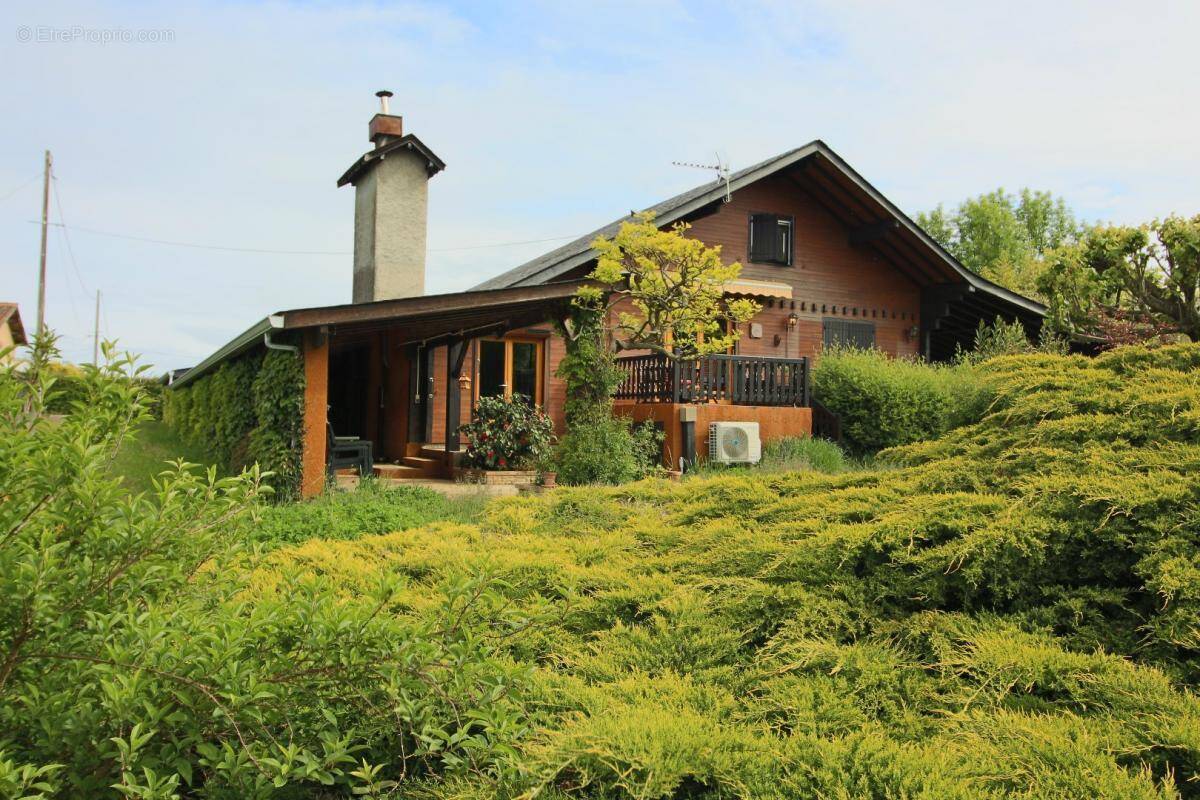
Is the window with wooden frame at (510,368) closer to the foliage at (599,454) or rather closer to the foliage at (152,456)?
the foliage at (599,454)

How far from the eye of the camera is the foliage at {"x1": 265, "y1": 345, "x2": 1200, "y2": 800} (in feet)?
7.22

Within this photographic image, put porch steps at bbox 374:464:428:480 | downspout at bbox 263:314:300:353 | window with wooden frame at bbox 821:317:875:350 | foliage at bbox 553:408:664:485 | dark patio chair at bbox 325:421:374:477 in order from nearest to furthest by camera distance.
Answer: downspout at bbox 263:314:300:353 < dark patio chair at bbox 325:421:374:477 < foliage at bbox 553:408:664:485 < porch steps at bbox 374:464:428:480 < window with wooden frame at bbox 821:317:875:350

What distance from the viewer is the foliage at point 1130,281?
13.5m

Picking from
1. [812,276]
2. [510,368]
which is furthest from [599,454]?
[812,276]

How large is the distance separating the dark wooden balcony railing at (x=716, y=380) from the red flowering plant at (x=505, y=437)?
2.12 metres

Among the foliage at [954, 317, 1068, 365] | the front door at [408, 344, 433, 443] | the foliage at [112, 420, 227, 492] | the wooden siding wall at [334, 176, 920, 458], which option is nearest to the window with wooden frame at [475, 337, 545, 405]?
the wooden siding wall at [334, 176, 920, 458]

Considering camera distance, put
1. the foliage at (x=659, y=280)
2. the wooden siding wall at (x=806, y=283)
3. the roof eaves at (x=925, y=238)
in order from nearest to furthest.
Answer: the foliage at (x=659, y=280), the roof eaves at (x=925, y=238), the wooden siding wall at (x=806, y=283)

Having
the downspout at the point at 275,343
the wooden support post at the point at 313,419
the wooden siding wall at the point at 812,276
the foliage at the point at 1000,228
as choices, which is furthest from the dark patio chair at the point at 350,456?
the foliage at the point at 1000,228

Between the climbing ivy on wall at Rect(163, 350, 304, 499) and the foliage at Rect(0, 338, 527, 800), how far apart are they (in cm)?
660

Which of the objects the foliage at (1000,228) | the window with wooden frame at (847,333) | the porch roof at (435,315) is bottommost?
the porch roof at (435,315)

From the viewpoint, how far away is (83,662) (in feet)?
7.49

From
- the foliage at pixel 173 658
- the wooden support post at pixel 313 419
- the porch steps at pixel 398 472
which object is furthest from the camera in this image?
the porch steps at pixel 398 472

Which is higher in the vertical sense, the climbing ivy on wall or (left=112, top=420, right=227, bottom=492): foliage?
the climbing ivy on wall

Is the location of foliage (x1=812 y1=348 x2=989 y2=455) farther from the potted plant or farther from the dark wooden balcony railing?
the potted plant
